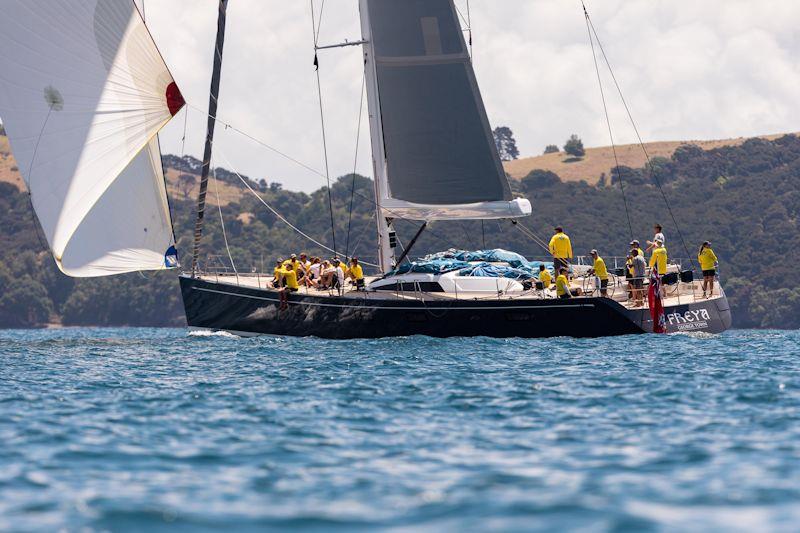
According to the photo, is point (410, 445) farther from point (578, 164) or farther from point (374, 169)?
point (578, 164)

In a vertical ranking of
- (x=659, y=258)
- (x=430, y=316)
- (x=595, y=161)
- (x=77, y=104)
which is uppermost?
(x=595, y=161)

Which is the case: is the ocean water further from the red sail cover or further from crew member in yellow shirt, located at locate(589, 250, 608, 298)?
crew member in yellow shirt, located at locate(589, 250, 608, 298)

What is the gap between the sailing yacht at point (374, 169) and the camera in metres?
25.0

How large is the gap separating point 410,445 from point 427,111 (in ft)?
56.8

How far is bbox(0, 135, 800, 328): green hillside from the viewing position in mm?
83562

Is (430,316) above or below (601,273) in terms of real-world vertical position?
below

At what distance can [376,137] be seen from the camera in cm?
2800

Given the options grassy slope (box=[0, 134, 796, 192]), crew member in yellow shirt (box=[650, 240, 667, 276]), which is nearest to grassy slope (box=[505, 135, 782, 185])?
grassy slope (box=[0, 134, 796, 192])

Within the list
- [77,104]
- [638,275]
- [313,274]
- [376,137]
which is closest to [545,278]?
[638,275]

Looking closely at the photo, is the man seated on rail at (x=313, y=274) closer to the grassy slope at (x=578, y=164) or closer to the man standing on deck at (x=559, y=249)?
the man standing on deck at (x=559, y=249)

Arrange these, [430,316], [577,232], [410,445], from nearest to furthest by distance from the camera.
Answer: [410,445], [430,316], [577,232]

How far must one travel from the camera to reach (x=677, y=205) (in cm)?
9662

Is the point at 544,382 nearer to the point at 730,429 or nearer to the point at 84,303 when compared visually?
the point at 730,429

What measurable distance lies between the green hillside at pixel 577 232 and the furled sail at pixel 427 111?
46745 millimetres
